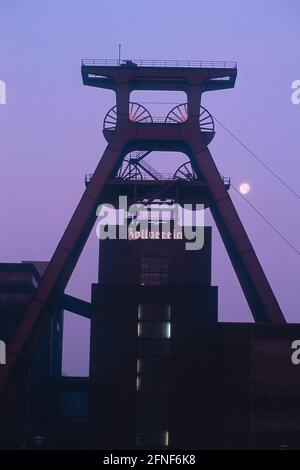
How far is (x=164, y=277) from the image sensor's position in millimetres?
62188

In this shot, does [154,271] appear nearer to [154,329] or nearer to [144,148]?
[154,329]

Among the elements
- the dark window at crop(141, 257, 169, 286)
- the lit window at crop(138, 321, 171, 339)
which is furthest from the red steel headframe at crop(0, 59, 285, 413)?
the lit window at crop(138, 321, 171, 339)

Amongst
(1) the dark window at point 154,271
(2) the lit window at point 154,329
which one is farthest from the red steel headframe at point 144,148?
(2) the lit window at point 154,329

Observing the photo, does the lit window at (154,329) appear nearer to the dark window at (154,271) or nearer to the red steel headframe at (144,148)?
the dark window at (154,271)

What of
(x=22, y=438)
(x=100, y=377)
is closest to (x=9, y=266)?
(x=22, y=438)

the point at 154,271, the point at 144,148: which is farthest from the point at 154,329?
the point at 144,148

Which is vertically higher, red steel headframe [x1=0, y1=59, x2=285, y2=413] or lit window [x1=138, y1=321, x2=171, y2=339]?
red steel headframe [x1=0, y1=59, x2=285, y2=413]

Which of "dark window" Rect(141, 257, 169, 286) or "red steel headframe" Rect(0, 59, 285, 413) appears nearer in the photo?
"red steel headframe" Rect(0, 59, 285, 413)

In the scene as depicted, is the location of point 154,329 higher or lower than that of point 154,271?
lower

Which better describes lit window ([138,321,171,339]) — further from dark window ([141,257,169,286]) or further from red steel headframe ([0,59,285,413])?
red steel headframe ([0,59,285,413])

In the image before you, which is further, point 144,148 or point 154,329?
point 144,148

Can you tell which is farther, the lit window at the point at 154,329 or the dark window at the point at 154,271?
the dark window at the point at 154,271
